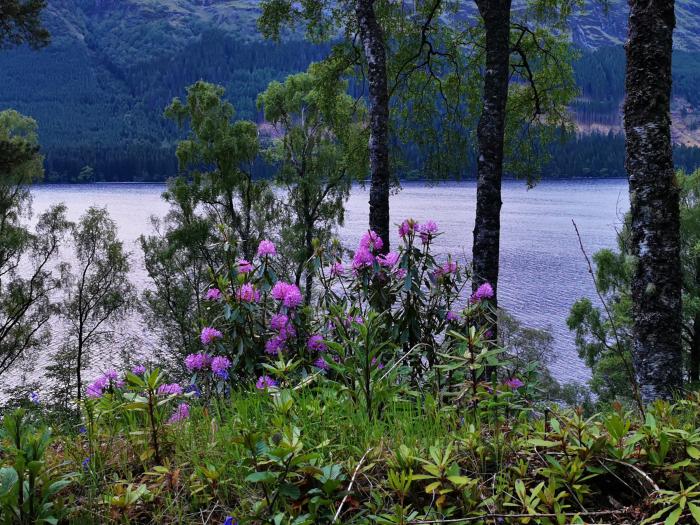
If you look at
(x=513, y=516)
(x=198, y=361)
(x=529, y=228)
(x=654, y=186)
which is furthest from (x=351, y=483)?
(x=529, y=228)

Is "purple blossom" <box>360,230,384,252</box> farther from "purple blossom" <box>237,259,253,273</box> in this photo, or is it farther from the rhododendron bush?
"purple blossom" <box>237,259,253,273</box>

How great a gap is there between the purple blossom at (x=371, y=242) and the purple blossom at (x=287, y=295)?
0.69 metres

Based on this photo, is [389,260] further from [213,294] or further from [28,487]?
[28,487]

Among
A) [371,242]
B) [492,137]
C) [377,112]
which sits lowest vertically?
[371,242]

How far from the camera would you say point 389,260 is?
3.63m

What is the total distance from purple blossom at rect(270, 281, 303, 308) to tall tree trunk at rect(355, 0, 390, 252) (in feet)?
12.4

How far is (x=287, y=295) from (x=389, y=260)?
77cm

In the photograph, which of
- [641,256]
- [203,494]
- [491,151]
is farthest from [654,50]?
[203,494]

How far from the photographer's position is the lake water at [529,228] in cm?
3225

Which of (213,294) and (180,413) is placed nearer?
(180,413)

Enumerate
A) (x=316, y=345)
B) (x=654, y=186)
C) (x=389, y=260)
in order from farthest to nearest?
1. (x=389, y=260)
2. (x=654, y=186)
3. (x=316, y=345)

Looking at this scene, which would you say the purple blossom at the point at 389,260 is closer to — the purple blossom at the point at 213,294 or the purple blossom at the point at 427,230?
the purple blossom at the point at 427,230

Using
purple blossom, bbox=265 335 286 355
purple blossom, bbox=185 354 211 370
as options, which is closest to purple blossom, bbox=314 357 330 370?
purple blossom, bbox=265 335 286 355

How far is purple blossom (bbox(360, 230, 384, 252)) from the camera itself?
3672 millimetres
